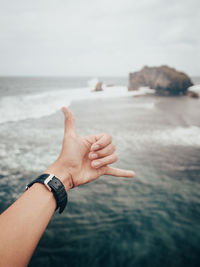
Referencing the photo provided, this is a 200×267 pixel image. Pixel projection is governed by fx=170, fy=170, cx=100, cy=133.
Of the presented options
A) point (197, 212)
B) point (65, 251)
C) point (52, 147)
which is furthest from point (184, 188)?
point (52, 147)

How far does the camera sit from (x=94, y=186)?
6.22 metres

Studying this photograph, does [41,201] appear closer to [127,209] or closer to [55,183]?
[55,183]

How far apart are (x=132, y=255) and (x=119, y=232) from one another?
605mm

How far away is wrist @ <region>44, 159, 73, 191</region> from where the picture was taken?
209cm

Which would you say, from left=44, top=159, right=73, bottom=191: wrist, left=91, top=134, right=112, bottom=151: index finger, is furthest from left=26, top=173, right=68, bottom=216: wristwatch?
left=91, top=134, right=112, bottom=151: index finger

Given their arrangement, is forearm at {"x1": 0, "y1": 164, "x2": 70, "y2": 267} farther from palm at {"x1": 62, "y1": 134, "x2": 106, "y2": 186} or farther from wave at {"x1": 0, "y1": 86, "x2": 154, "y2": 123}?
wave at {"x1": 0, "y1": 86, "x2": 154, "y2": 123}

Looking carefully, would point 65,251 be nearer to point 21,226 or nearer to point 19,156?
point 21,226

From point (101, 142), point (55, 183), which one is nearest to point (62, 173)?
point (55, 183)

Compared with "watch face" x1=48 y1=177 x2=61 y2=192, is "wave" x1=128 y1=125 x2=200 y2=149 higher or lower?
lower

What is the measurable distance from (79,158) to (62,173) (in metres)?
0.30

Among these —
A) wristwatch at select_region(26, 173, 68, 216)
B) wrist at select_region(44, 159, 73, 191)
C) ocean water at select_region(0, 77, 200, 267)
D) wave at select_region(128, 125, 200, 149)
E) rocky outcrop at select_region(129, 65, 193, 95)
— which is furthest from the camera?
rocky outcrop at select_region(129, 65, 193, 95)

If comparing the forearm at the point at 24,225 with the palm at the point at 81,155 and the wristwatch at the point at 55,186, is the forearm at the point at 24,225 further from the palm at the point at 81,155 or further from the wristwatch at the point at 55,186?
the palm at the point at 81,155

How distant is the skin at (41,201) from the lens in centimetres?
134

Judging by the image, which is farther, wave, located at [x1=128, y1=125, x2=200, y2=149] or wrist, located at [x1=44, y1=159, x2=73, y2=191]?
wave, located at [x1=128, y1=125, x2=200, y2=149]
